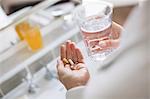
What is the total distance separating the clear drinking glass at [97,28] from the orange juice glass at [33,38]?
0.25m

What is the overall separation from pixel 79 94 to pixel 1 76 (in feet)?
1.63

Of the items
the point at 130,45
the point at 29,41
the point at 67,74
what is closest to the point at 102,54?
the point at 67,74

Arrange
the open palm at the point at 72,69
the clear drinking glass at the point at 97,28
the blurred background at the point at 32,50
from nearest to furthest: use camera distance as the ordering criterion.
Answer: the open palm at the point at 72,69
the clear drinking glass at the point at 97,28
the blurred background at the point at 32,50

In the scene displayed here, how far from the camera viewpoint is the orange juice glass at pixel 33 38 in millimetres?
1090

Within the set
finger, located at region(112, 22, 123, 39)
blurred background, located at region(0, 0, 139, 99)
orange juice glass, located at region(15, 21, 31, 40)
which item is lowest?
blurred background, located at region(0, 0, 139, 99)

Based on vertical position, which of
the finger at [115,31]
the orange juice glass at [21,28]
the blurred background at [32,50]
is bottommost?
the blurred background at [32,50]

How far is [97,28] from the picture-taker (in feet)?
2.82

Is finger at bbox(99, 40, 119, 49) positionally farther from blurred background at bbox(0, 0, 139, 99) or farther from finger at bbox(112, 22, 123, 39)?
blurred background at bbox(0, 0, 139, 99)

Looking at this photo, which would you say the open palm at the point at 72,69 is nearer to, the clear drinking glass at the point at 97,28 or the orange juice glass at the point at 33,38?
the clear drinking glass at the point at 97,28

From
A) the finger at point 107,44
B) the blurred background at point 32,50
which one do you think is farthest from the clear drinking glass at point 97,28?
the blurred background at point 32,50

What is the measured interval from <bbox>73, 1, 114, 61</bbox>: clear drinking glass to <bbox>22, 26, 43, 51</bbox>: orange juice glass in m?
0.25

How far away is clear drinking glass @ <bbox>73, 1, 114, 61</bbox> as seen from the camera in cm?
85

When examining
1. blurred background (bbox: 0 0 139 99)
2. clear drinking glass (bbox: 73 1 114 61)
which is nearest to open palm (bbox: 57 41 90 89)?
clear drinking glass (bbox: 73 1 114 61)

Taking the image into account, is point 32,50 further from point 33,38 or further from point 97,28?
point 97,28
